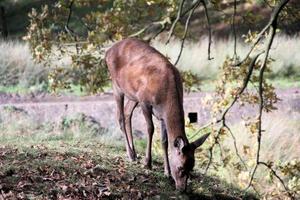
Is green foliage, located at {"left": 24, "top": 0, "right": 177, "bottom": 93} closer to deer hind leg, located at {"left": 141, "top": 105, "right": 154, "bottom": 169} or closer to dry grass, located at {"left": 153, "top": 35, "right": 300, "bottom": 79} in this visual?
deer hind leg, located at {"left": 141, "top": 105, "right": 154, "bottom": 169}

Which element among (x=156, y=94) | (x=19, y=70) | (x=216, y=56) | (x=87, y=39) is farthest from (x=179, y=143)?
(x=216, y=56)

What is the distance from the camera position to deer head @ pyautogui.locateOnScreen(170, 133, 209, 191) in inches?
333

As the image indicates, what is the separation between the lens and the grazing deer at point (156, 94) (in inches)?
337

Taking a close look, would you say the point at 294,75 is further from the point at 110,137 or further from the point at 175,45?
the point at 110,137

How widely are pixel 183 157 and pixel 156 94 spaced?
0.98m

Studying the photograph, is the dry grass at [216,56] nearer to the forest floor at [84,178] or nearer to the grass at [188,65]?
the grass at [188,65]

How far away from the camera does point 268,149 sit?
13.5 m

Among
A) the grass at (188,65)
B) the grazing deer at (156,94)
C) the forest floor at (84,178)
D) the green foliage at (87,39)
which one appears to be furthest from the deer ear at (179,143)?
the grass at (188,65)

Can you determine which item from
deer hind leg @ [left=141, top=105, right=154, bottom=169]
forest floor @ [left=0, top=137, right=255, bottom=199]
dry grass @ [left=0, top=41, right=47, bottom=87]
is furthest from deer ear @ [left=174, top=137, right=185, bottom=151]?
dry grass @ [left=0, top=41, right=47, bottom=87]

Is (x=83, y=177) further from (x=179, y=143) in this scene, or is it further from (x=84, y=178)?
(x=179, y=143)

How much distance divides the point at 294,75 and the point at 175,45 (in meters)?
3.95

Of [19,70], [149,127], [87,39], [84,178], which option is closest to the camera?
[84,178]

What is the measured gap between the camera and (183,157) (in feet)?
27.9

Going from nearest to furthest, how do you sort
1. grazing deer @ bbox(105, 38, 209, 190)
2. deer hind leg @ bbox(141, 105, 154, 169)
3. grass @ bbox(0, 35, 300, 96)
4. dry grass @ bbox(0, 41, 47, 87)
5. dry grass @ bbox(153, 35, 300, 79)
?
grazing deer @ bbox(105, 38, 209, 190) → deer hind leg @ bbox(141, 105, 154, 169) → grass @ bbox(0, 35, 300, 96) → dry grass @ bbox(0, 41, 47, 87) → dry grass @ bbox(153, 35, 300, 79)
